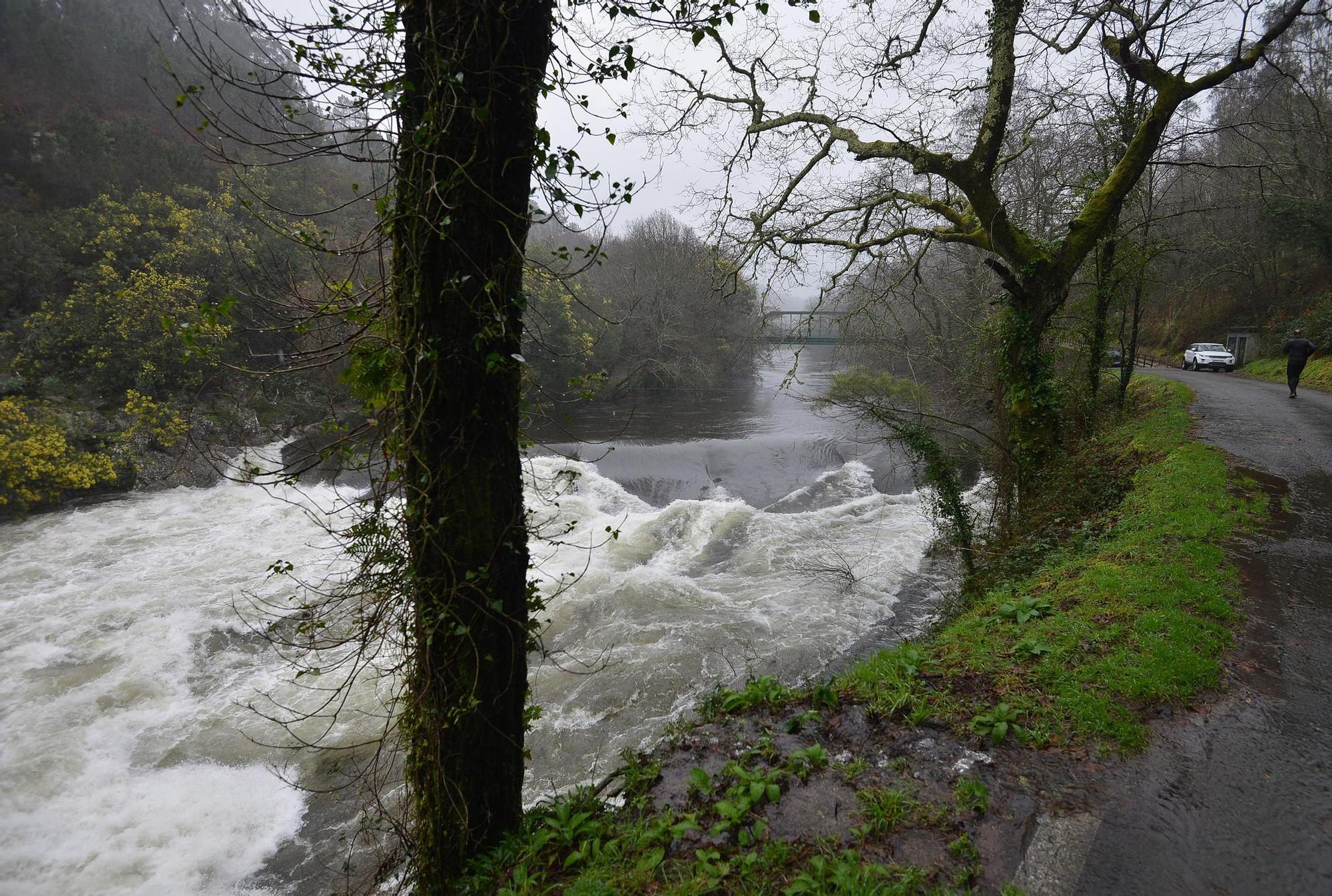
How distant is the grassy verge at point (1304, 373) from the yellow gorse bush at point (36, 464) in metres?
30.9

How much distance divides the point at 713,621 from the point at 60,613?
9.45 metres

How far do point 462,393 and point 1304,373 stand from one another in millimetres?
26254

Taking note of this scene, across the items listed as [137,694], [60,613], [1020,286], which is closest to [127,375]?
[60,613]

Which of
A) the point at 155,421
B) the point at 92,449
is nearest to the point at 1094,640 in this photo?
the point at 92,449

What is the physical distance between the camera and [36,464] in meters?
12.6

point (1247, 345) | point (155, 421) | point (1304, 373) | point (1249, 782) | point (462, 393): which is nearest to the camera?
point (462, 393)

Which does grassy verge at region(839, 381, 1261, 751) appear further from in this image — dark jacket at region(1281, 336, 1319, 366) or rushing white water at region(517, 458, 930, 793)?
dark jacket at region(1281, 336, 1319, 366)

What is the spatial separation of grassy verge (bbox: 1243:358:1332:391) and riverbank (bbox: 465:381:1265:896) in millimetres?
17390

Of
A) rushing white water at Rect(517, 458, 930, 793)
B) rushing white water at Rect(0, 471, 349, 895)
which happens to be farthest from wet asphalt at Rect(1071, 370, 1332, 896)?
rushing white water at Rect(0, 471, 349, 895)

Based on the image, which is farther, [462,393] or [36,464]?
[36,464]

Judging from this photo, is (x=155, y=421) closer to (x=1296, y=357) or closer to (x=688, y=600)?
(x=688, y=600)

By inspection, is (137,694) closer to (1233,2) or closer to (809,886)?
(809,886)

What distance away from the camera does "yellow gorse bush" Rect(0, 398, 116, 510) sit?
12305 mm

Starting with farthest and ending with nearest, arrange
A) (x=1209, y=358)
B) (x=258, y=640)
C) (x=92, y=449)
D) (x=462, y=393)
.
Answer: (x=1209, y=358) < (x=92, y=449) < (x=258, y=640) < (x=462, y=393)
